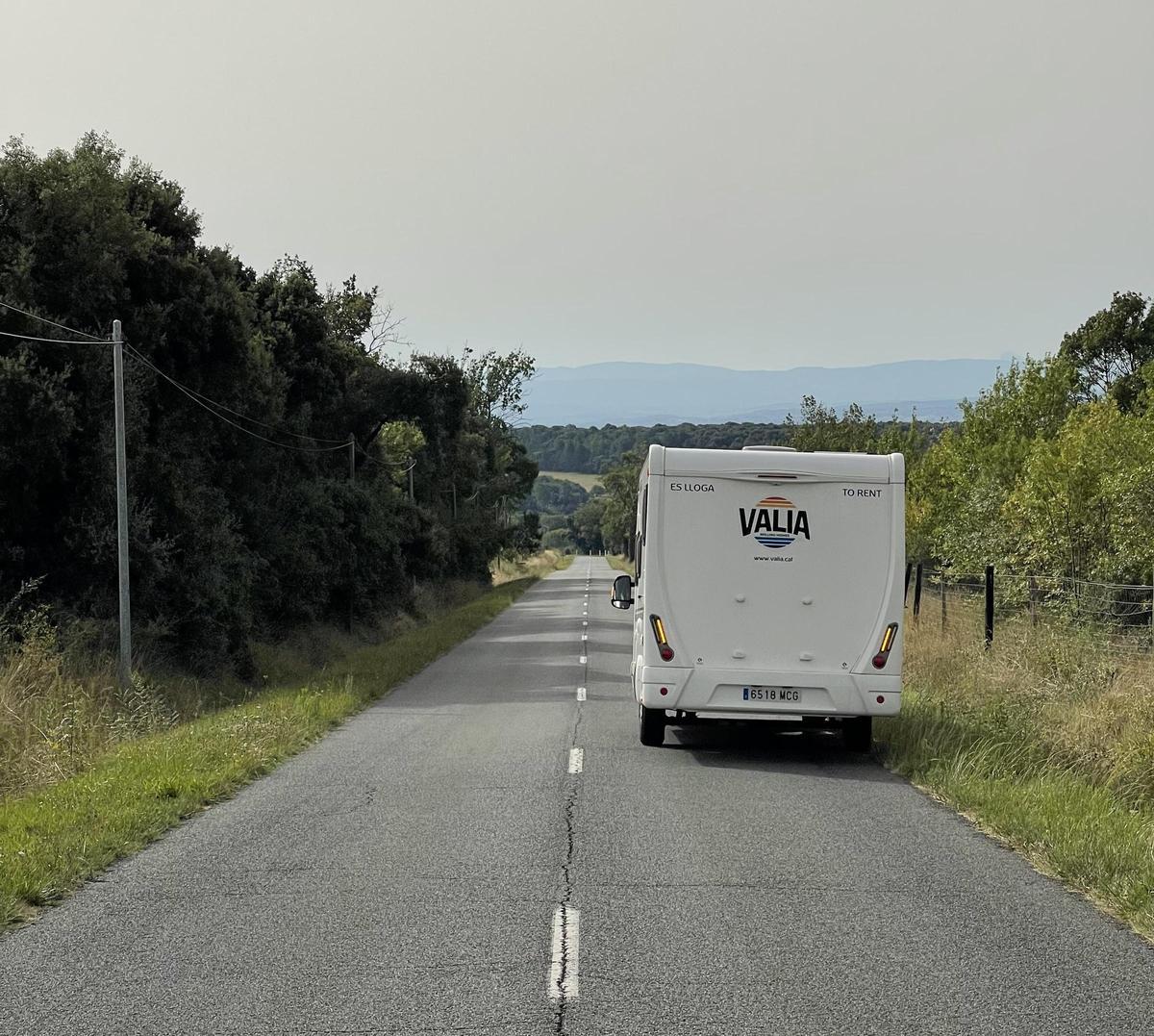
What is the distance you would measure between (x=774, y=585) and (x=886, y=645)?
1.18 metres

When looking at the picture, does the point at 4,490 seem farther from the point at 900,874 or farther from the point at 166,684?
the point at 900,874

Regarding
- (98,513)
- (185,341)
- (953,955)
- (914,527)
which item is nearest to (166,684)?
(98,513)

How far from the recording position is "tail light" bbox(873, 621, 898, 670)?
12.5 metres

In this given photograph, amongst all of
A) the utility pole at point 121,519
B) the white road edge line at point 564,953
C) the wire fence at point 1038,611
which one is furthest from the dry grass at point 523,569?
the white road edge line at point 564,953

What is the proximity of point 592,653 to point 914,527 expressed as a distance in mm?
27799

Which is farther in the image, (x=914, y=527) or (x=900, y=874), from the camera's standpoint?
(x=914, y=527)

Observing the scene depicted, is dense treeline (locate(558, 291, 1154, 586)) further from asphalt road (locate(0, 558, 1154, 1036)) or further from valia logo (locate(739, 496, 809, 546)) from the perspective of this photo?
asphalt road (locate(0, 558, 1154, 1036))

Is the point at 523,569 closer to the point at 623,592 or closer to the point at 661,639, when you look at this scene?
the point at 623,592

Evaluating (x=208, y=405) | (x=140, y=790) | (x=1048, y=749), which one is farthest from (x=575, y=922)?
(x=208, y=405)

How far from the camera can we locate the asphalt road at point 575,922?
530 centimetres

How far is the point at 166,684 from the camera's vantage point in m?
22.3

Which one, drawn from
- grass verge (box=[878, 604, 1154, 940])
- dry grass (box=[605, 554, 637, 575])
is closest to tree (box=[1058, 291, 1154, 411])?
dry grass (box=[605, 554, 637, 575])

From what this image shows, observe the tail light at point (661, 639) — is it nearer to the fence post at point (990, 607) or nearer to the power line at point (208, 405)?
the fence post at point (990, 607)

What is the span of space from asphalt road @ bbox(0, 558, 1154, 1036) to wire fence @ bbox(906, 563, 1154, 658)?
6.79 m
